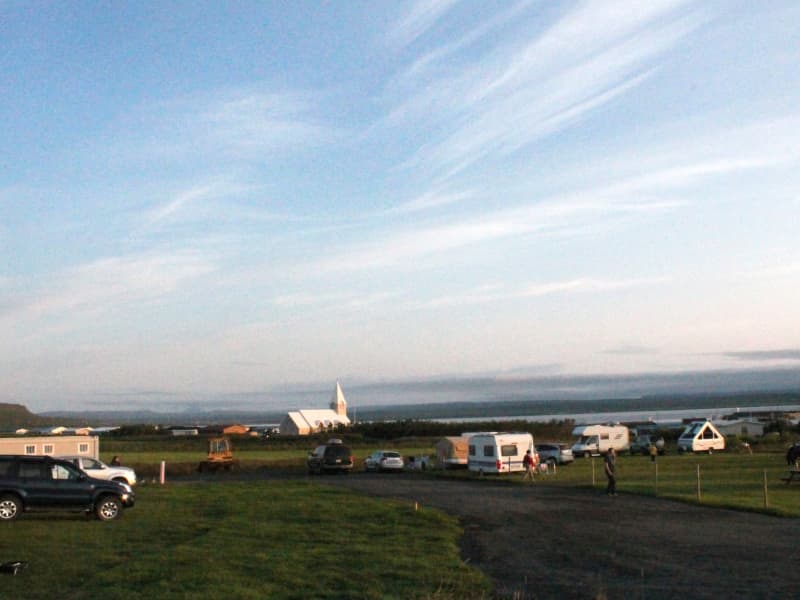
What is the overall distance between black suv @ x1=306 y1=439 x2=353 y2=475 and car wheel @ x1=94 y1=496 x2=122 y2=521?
2695 cm

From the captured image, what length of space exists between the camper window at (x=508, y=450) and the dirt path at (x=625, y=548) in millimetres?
14956

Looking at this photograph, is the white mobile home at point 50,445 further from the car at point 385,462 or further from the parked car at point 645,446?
the parked car at point 645,446

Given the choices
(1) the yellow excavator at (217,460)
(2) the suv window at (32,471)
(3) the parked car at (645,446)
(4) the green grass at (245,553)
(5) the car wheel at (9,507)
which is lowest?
(3) the parked car at (645,446)

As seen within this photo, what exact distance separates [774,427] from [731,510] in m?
56.7

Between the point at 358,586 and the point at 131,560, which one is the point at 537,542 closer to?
the point at 358,586

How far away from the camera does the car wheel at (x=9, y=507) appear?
22281 millimetres

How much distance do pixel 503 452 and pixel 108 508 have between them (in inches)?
957

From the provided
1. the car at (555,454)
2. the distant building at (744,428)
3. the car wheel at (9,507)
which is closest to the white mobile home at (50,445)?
the car at (555,454)

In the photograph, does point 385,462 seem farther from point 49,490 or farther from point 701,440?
point 49,490

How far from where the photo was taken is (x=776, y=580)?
13906 mm

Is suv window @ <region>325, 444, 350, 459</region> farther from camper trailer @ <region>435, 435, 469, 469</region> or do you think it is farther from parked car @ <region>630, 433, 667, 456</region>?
parked car @ <region>630, 433, 667, 456</region>

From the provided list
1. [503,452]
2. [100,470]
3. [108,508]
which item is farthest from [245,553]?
[503,452]

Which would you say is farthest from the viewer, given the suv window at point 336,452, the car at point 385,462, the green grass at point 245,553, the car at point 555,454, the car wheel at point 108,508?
the car at point 555,454

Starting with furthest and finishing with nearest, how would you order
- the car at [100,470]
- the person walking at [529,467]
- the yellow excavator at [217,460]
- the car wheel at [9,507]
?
the yellow excavator at [217,460]
the person walking at [529,467]
the car at [100,470]
the car wheel at [9,507]
